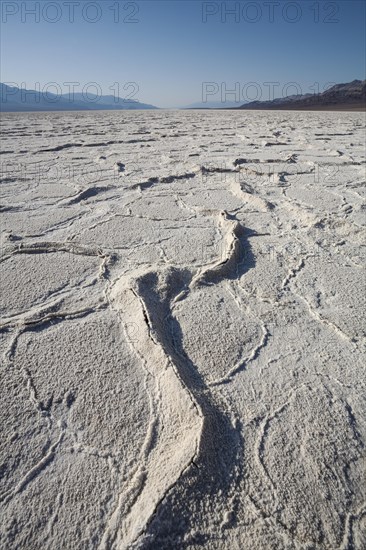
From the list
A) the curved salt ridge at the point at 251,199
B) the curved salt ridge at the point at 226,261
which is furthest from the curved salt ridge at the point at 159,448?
the curved salt ridge at the point at 251,199

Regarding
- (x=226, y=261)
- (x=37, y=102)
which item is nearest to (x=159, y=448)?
(x=226, y=261)

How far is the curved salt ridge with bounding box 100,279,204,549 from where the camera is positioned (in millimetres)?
510

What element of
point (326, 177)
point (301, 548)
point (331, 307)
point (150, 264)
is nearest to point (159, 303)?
point (150, 264)

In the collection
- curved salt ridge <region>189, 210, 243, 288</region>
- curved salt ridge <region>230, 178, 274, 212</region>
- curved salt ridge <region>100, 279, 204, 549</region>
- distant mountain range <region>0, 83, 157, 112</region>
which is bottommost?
curved salt ridge <region>100, 279, 204, 549</region>

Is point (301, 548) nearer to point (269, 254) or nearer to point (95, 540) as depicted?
point (95, 540)

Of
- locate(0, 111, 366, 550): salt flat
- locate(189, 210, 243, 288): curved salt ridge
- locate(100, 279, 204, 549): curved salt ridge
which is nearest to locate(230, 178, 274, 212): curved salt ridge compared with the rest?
locate(0, 111, 366, 550): salt flat

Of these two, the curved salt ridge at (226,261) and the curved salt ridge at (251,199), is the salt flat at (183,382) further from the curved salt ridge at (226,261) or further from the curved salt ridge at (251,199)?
the curved salt ridge at (251,199)

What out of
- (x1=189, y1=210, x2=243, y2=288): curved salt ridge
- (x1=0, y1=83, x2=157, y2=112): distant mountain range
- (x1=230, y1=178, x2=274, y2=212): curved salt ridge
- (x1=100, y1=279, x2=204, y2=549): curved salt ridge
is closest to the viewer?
(x1=100, y1=279, x2=204, y2=549): curved salt ridge

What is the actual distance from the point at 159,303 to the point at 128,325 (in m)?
0.13

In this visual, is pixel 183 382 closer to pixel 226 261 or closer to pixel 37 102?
pixel 226 261

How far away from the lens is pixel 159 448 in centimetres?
62

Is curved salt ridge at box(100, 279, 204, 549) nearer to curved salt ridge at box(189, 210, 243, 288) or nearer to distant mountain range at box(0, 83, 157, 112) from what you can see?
curved salt ridge at box(189, 210, 243, 288)

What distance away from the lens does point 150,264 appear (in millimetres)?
1270

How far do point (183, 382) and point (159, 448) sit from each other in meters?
0.15
